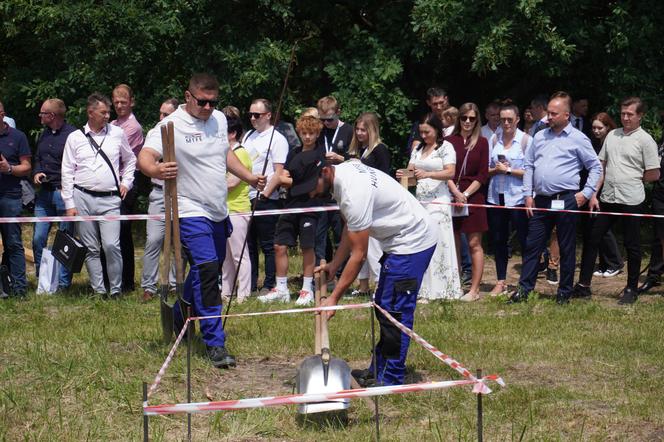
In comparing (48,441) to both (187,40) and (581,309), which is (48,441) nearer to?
(581,309)

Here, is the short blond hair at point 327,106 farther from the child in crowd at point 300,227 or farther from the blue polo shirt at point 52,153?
the blue polo shirt at point 52,153

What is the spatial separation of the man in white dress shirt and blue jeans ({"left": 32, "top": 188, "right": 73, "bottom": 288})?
0.40m

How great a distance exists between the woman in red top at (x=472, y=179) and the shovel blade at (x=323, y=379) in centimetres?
430

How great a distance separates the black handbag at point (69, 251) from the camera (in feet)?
32.9

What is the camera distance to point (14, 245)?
34.6ft

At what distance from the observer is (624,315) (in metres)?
9.17

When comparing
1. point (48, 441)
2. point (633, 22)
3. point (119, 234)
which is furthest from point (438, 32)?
point (48, 441)

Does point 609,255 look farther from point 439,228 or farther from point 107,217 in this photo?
point 107,217

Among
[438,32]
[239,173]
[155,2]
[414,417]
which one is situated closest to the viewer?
[414,417]

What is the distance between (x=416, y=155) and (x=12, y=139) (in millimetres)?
4241

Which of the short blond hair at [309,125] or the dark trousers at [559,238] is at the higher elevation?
the short blond hair at [309,125]

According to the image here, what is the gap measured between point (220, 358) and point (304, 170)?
3145mm

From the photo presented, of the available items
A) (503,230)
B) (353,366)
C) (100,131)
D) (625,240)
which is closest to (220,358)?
(353,366)

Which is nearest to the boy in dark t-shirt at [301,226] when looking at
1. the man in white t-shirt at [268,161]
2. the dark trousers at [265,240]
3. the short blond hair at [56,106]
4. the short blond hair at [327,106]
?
the man in white t-shirt at [268,161]
